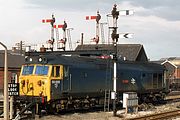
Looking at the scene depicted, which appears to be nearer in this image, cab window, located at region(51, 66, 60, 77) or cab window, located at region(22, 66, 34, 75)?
cab window, located at region(51, 66, 60, 77)

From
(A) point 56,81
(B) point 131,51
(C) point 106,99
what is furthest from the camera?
(B) point 131,51

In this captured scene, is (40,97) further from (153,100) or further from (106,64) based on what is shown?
(153,100)

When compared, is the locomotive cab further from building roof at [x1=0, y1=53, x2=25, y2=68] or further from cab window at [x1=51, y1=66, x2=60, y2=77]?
building roof at [x1=0, y1=53, x2=25, y2=68]

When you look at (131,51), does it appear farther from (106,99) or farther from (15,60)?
(106,99)

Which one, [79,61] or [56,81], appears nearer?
[56,81]

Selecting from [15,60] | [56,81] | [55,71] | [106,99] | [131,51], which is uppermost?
[131,51]

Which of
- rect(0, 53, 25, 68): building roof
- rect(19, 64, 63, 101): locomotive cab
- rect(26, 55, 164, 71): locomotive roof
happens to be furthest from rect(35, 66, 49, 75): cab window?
rect(0, 53, 25, 68): building roof

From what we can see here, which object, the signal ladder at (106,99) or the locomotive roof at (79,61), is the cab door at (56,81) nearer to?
the locomotive roof at (79,61)

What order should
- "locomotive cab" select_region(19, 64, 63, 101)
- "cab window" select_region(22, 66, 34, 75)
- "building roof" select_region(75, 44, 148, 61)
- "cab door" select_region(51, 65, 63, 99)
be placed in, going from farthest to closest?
"building roof" select_region(75, 44, 148, 61) < "cab window" select_region(22, 66, 34, 75) < "cab door" select_region(51, 65, 63, 99) < "locomotive cab" select_region(19, 64, 63, 101)

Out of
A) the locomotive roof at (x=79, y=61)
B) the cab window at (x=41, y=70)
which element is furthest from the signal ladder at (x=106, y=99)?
the cab window at (x=41, y=70)

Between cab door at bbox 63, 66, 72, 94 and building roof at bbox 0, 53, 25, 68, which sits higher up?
building roof at bbox 0, 53, 25, 68

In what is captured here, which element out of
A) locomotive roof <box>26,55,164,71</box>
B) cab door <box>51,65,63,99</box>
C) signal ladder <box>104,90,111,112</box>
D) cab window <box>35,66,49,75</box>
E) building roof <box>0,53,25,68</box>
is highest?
building roof <box>0,53,25,68</box>

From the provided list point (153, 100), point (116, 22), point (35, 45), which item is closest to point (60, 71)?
point (116, 22)

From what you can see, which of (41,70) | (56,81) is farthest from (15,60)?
(56,81)
